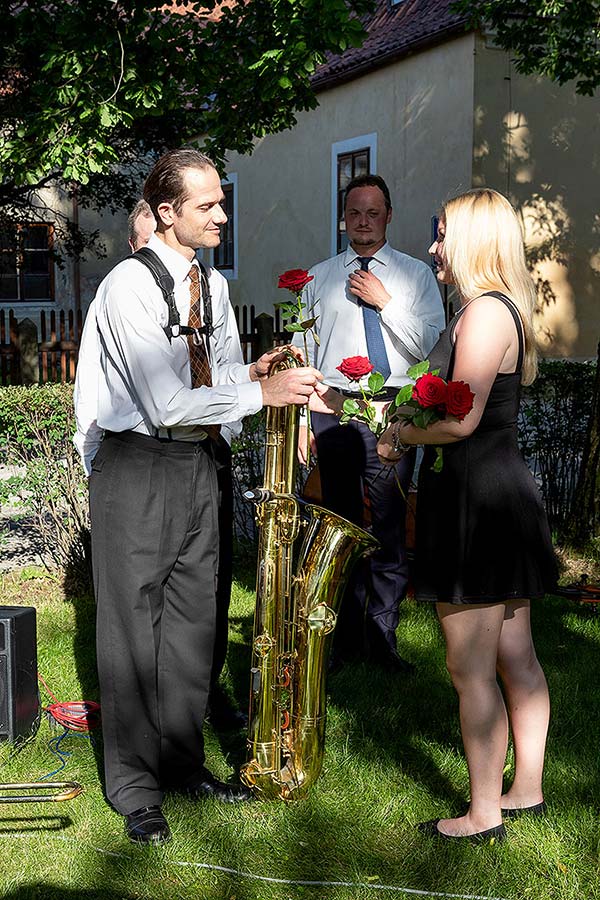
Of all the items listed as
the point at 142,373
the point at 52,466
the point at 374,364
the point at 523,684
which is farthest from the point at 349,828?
the point at 52,466

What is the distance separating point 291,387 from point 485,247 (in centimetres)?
81

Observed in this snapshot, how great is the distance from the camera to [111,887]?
3.53 meters

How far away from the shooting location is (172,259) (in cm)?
386

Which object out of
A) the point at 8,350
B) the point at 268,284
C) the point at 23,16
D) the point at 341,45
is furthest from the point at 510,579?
the point at 268,284

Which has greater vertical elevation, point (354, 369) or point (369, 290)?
point (369, 290)

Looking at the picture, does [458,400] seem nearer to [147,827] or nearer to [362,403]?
[362,403]

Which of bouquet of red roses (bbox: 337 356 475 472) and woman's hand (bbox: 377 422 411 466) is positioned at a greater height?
bouquet of red roses (bbox: 337 356 475 472)

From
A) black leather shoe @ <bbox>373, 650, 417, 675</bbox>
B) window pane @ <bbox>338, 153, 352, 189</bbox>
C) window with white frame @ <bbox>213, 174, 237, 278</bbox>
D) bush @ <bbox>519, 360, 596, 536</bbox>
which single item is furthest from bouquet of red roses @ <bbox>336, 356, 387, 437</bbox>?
window with white frame @ <bbox>213, 174, 237, 278</bbox>

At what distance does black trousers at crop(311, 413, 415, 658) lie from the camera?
5.50 metres

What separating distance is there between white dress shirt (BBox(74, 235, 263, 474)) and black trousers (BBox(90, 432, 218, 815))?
0.12m

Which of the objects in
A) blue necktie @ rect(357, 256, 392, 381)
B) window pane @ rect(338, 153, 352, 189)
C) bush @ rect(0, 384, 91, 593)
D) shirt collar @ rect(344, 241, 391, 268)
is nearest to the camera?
blue necktie @ rect(357, 256, 392, 381)

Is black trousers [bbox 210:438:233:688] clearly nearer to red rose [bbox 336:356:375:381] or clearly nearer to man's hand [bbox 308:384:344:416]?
man's hand [bbox 308:384:344:416]

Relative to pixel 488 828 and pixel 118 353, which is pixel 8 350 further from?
pixel 488 828

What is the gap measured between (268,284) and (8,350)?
32.1ft
